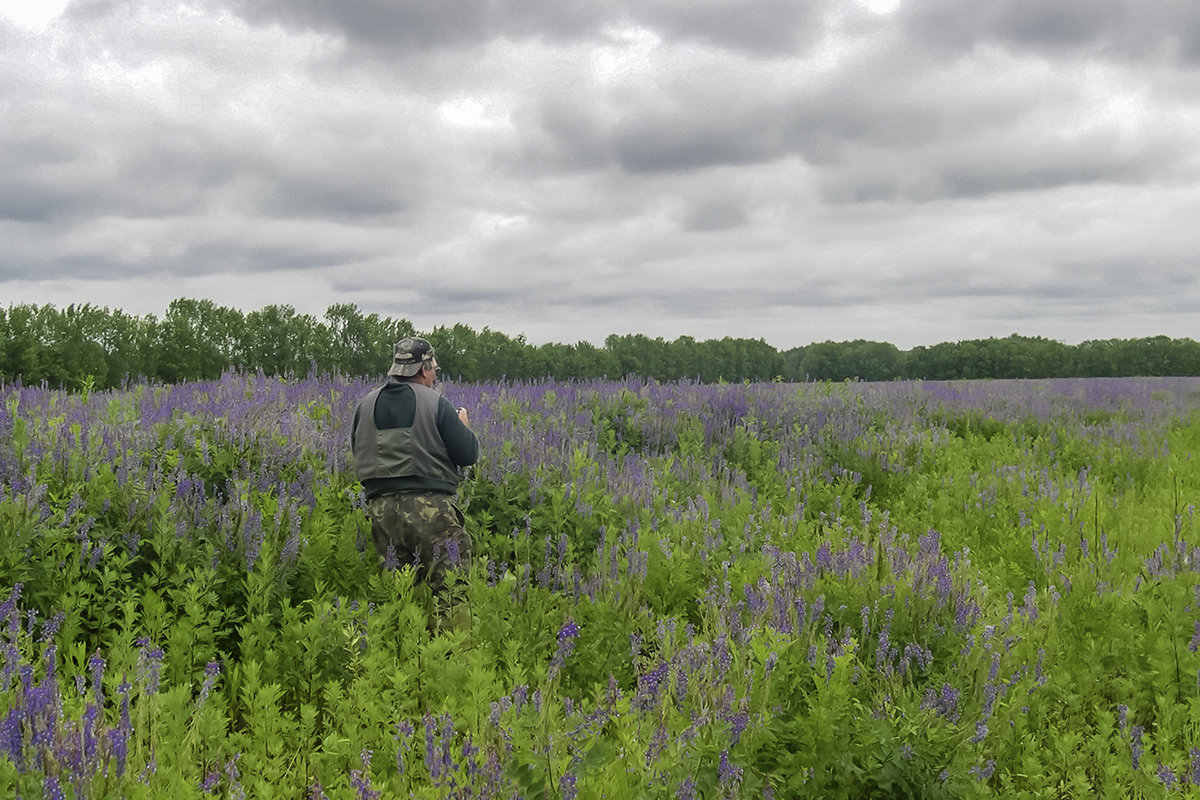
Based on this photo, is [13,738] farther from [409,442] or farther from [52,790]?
[409,442]

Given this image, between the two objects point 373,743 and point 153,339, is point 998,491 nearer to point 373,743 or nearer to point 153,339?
point 373,743

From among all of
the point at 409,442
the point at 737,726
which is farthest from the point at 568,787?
the point at 409,442

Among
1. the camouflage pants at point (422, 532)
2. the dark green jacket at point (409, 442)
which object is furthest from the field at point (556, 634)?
the dark green jacket at point (409, 442)

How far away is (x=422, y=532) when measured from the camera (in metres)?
4.75

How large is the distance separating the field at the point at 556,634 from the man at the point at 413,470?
318 millimetres

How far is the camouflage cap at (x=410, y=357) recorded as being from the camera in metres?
5.00

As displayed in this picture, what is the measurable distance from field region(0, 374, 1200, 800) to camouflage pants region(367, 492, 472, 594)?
0.25 metres

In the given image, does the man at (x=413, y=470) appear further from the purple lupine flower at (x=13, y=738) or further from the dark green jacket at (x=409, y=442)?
the purple lupine flower at (x=13, y=738)

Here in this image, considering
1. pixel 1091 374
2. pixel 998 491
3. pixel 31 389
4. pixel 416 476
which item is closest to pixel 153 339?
pixel 31 389

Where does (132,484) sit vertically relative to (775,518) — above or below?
above

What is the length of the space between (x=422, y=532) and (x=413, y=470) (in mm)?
398

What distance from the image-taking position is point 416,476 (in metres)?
4.81

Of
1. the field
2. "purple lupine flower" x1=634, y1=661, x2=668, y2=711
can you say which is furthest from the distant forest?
"purple lupine flower" x1=634, y1=661, x2=668, y2=711

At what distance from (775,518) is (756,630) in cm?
337
